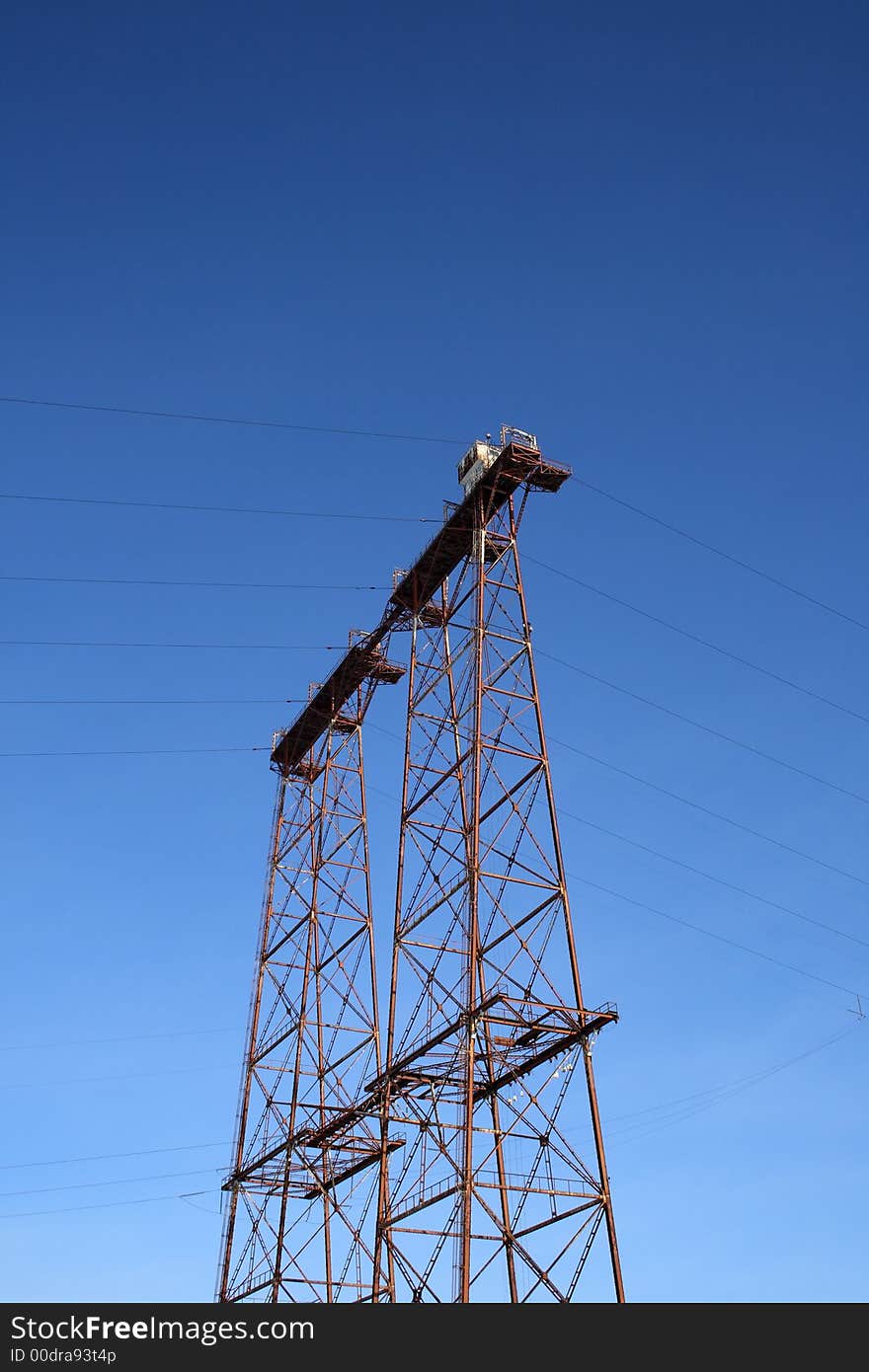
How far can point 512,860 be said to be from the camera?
1171 inches

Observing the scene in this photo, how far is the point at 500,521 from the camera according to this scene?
34.1 meters

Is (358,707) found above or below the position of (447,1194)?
above

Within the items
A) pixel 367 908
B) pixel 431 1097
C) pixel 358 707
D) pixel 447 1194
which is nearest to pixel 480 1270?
pixel 447 1194
